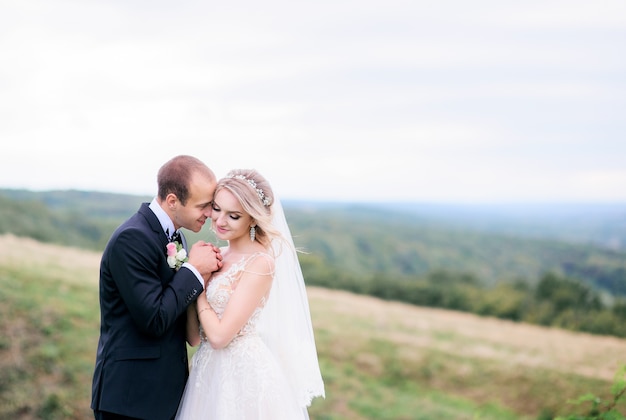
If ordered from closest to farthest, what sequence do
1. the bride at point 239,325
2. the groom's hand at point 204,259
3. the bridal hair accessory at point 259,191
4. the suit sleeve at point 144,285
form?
the suit sleeve at point 144,285 → the groom's hand at point 204,259 → the bride at point 239,325 → the bridal hair accessory at point 259,191

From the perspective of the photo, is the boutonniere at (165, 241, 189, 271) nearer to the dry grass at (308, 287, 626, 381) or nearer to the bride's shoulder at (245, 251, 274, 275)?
the bride's shoulder at (245, 251, 274, 275)

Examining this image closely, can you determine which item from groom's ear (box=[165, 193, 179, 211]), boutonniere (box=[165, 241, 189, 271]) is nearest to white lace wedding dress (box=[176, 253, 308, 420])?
boutonniere (box=[165, 241, 189, 271])

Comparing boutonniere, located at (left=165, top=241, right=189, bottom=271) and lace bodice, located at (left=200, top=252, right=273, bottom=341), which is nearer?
boutonniere, located at (left=165, top=241, right=189, bottom=271)

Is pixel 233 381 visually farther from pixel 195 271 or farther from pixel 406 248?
pixel 406 248

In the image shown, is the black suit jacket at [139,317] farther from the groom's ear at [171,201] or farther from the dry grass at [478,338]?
the dry grass at [478,338]

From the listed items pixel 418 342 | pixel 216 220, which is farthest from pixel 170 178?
pixel 418 342

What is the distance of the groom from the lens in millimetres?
3719

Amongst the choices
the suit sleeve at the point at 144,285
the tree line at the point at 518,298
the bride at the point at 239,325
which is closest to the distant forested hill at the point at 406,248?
the tree line at the point at 518,298

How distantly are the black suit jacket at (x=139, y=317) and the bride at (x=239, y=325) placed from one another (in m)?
0.29

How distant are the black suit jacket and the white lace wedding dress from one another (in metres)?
0.30

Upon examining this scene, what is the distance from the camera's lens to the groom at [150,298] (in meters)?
3.72

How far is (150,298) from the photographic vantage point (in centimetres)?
369

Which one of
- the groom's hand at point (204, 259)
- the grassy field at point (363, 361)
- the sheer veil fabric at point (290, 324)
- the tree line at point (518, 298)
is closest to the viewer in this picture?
the groom's hand at point (204, 259)

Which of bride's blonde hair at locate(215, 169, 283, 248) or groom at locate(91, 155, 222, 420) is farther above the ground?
bride's blonde hair at locate(215, 169, 283, 248)
